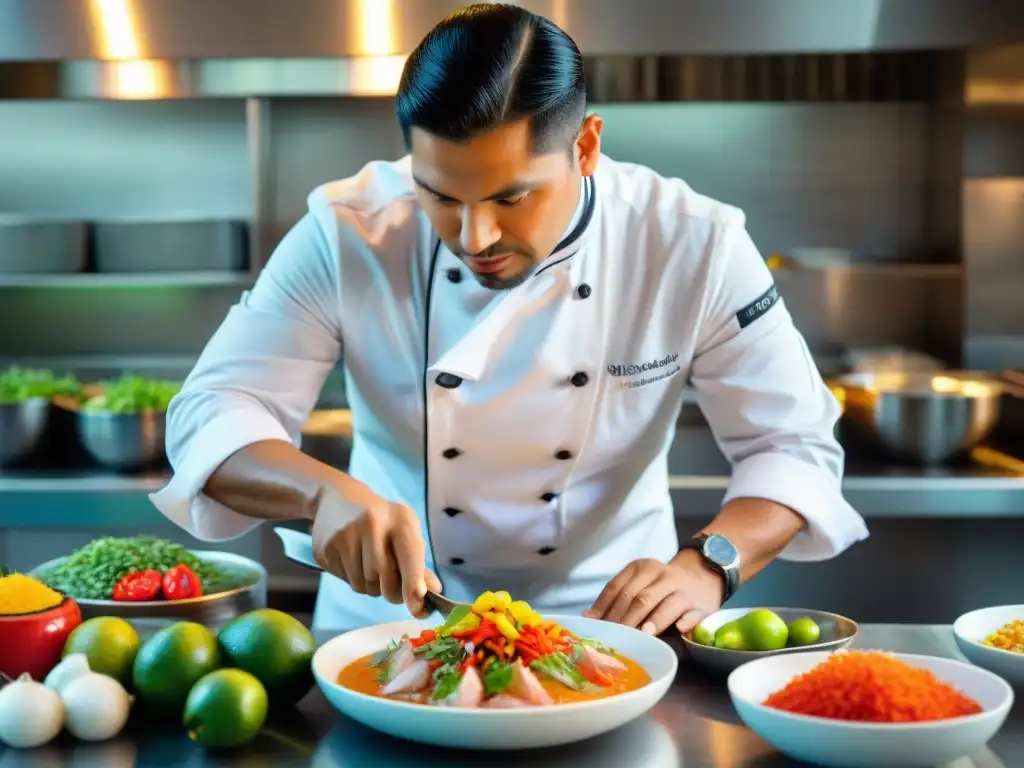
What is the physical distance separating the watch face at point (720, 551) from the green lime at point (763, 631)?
23 centimetres

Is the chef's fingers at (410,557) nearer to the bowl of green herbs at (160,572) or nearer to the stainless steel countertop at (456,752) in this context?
the stainless steel countertop at (456,752)

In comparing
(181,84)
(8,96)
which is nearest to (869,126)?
(181,84)

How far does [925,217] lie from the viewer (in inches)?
166

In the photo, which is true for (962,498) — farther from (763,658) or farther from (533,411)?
(763,658)

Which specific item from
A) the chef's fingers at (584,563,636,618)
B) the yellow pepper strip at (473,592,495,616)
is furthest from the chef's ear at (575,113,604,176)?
the yellow pepper strip at (473,592,495,616)

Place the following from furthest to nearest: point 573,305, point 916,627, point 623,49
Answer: point 623,49, point 573,305, point 916,627

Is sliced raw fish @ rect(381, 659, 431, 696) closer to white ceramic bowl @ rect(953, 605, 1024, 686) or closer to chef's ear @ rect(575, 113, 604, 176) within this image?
white ceramic bowl @ rect(953, 605, 1024, 686)

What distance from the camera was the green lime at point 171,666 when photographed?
1.45 meters

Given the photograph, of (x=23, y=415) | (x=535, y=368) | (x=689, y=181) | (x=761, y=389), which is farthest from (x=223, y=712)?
(x=689, y=181)

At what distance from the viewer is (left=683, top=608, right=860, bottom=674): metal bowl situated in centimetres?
159

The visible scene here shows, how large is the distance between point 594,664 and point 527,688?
0.42 ft

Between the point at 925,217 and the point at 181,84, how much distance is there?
7.78 ft

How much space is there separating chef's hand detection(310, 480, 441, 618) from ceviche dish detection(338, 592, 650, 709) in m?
0.10

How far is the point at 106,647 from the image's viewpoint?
1521 millimetres
